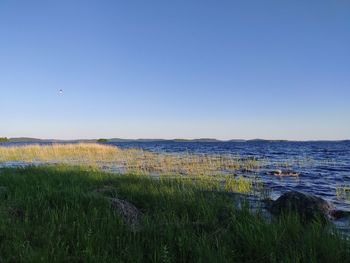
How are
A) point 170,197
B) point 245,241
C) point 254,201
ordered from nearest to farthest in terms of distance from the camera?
point 245,241 < point 170,197 < point 254,201

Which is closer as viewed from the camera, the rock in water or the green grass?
the green grass

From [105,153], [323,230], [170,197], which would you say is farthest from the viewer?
[105,153]

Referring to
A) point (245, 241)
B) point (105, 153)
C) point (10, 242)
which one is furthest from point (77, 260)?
point (105, 153)

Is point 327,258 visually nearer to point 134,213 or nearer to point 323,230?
point 323,230

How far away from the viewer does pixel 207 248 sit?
201 inches

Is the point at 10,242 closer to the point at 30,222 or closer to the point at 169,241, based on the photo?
the point at 30,222

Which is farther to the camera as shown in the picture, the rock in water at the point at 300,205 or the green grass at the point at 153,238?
the rock in water at the point at 300,205

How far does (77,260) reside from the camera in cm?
489

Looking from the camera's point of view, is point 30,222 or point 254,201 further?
point 254,201

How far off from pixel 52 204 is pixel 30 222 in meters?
1.81

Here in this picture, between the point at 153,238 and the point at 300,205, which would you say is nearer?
the point at 153,238

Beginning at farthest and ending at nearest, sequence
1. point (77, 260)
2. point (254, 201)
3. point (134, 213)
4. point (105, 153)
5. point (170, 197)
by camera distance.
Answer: point (105, 153)
point (254, 201)
point (170, 197)
point (134, 213)
point (77, 260)

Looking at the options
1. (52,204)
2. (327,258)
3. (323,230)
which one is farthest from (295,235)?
(52,204)

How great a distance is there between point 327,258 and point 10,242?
4.98 metres
